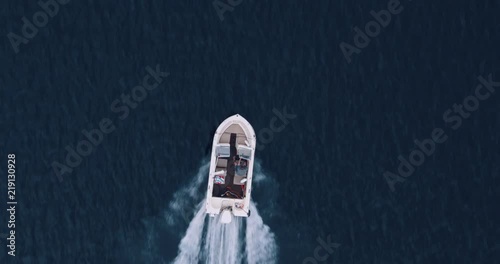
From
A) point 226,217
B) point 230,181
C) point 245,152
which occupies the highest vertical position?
point 245,152

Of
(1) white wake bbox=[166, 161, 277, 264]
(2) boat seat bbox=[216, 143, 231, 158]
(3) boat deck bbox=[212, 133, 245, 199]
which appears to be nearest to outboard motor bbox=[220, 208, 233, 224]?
(1) white wake bbox=[166, 161, 277, 264]

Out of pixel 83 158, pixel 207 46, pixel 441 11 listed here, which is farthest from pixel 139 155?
pixel 441 11

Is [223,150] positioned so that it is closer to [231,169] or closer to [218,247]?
[231,169]

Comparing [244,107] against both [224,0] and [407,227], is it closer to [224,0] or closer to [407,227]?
[224,0]

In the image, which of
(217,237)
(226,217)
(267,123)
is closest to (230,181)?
(226,217)

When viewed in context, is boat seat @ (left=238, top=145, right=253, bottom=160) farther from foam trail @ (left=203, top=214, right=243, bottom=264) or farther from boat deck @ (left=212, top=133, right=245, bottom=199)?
foam trail @ (left=203, top=214, right=243, bottom=264)

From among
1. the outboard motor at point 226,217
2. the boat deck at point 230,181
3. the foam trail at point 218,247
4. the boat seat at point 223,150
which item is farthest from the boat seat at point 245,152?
the foam trail at point 218,247

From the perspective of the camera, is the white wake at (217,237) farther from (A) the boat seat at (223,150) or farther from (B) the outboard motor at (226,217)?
(A) the boat seat at (223,150)
